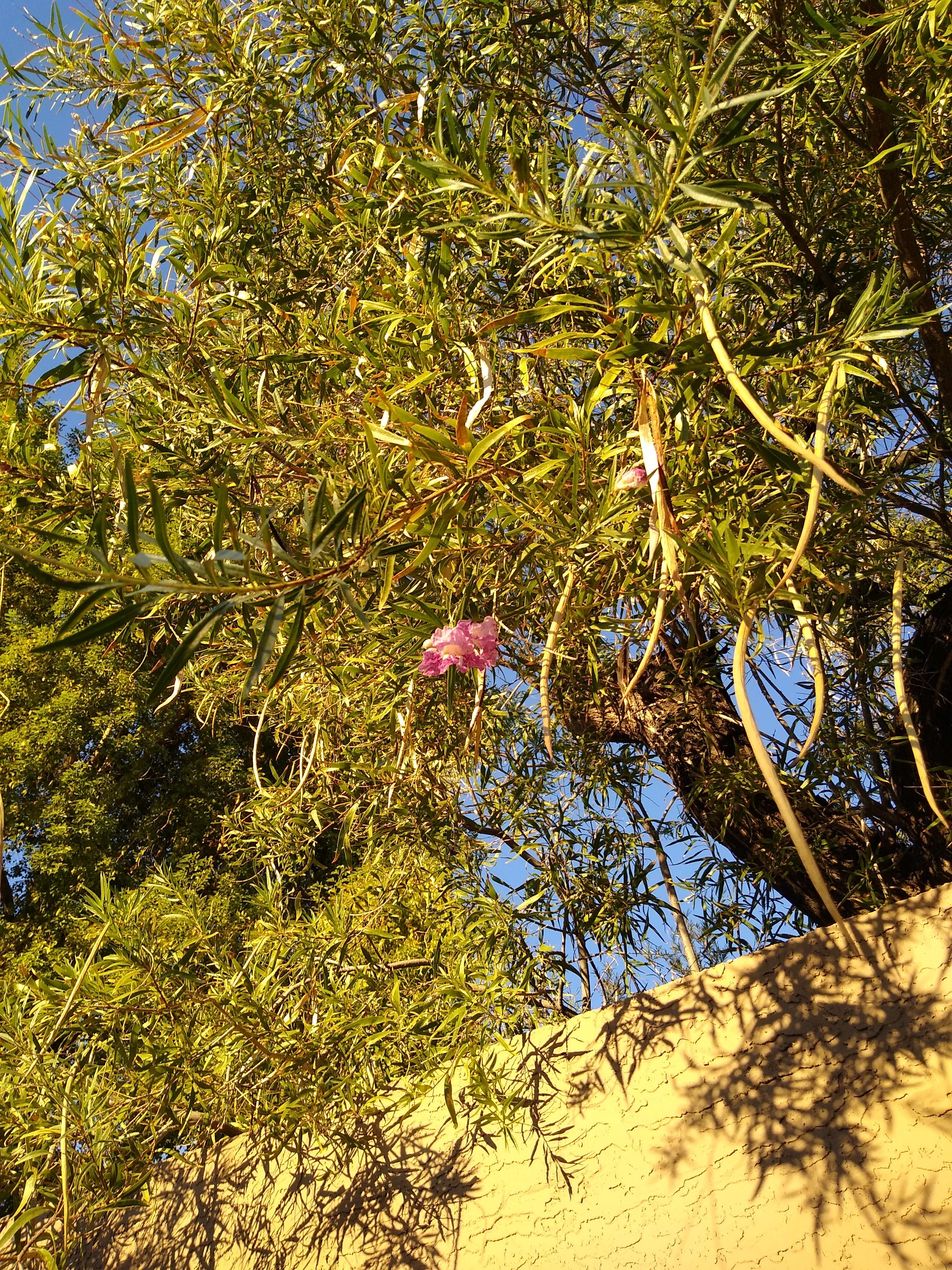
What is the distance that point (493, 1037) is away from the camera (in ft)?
7.39

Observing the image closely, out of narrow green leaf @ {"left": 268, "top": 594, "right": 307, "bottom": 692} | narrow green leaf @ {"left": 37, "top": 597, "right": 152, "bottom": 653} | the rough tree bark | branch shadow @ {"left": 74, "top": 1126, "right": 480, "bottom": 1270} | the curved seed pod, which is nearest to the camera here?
narrow green leaf @ {"left": 37, "top": 597, "right": 152, "bottom": 653}

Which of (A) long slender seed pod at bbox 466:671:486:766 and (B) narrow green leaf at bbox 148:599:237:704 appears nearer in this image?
(B) narrow green leaf at bbox 148:599:237:704

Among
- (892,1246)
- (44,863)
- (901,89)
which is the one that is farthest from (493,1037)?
(44,863)

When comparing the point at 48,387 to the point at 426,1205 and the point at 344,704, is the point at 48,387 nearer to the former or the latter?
the point at 344,704

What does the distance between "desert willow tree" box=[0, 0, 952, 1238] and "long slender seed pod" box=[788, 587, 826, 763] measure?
13mm

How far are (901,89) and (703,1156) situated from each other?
218 cm

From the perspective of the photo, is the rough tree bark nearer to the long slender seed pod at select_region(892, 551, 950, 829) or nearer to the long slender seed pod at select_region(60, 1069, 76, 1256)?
the long slender seed pod at select_region(892, 551, 950, 829)

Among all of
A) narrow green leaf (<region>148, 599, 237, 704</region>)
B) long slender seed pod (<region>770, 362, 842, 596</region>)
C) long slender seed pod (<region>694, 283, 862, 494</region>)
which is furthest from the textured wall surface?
narrow green leaf (<region>148, 599, 237, 704</region>)

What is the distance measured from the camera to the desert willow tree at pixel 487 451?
4.53 feet

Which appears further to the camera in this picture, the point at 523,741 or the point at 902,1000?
the point at 523,741

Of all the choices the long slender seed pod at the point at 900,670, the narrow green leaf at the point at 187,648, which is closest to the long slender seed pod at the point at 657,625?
the long slender seed pod at the point at 900,670

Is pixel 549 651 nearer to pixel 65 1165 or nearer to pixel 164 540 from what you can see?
pixel 164 540

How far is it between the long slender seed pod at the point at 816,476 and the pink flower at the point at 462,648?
1.44 feet

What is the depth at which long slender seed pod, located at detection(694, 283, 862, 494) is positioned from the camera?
3.24ft
